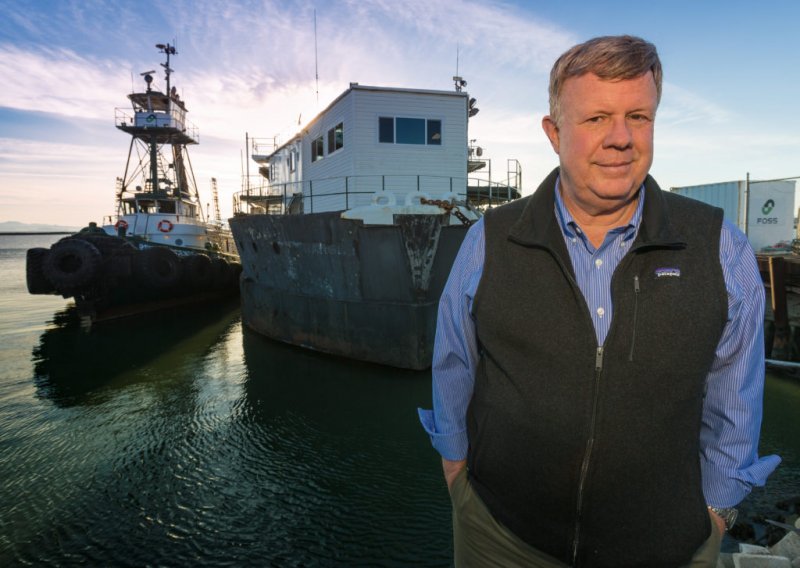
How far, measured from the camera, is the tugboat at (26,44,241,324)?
Result: 16375 millimetres

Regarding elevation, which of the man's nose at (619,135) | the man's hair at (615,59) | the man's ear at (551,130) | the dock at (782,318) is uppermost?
the man's hair at (615,59)

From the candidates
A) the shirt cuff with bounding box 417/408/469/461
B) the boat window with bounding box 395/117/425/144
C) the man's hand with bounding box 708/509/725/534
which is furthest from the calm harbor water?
the boat window with bounding box 395/117/425/144

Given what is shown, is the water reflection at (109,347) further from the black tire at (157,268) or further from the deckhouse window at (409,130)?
the deckhouse window at (409,130)

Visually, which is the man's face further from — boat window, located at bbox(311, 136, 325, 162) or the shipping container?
the shipping container

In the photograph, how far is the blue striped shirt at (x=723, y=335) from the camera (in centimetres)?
158

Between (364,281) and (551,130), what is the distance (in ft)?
28.8

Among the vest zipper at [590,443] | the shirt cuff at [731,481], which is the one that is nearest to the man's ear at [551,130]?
the vest zipper at [590,443]

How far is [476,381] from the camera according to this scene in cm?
194

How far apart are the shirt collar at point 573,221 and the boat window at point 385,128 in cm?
1213

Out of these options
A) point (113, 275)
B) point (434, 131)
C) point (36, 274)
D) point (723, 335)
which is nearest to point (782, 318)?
point (434, 131)

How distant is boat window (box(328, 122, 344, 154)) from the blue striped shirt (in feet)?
42.3

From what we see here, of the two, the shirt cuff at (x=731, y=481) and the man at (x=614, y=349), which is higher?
the man at (x=614, y=349)

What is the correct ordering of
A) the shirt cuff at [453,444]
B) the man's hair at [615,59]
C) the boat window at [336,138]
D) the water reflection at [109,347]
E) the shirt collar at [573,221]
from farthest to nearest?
the boat window at [336,138] < the water reflection at [109,347] < the shirt cuff at [453,444] < the shirt collar at [573,221] < the man's hair at [615,59]

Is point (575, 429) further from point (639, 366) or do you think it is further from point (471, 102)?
point (471, 102)
